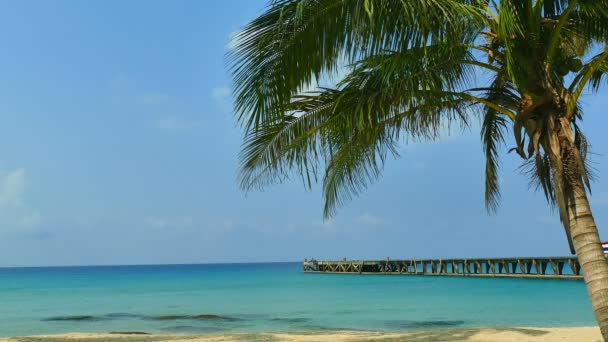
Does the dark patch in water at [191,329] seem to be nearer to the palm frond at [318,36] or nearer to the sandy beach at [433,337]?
the sandy beach at [433,337]

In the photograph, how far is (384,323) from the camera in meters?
20.1

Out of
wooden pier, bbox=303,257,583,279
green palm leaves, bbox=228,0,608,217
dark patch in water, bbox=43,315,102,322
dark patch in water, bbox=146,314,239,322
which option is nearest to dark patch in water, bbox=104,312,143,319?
dark patch in water, bbox=43,315,102,322

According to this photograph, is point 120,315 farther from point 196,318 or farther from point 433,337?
point 433,337

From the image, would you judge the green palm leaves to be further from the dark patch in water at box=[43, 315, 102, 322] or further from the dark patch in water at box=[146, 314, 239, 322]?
the dark patch in water at box=[43, 315, 102, 322]

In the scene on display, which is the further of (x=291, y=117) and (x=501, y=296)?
(x=501, y=296)

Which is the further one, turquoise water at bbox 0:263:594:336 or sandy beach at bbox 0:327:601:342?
turquoise water at bbox 0:263:594:336

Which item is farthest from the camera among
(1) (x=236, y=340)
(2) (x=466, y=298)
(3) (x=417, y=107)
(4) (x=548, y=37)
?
(2) (x=466, y=298)

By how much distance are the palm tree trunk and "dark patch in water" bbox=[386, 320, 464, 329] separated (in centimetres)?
1303

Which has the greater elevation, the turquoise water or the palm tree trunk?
the palm tree trunk

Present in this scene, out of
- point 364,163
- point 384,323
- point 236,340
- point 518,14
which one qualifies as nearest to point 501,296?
point 384,323

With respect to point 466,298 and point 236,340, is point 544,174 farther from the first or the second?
point 466,298

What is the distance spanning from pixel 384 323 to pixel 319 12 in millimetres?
15775

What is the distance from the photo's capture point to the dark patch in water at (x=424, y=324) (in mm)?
18859

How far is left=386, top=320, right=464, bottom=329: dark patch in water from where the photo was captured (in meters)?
18.9
